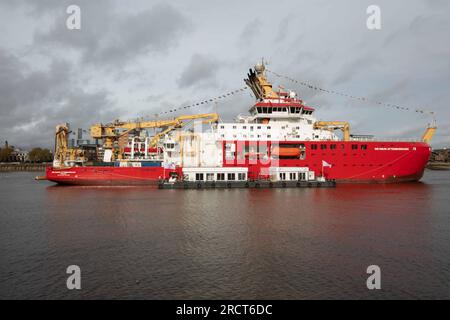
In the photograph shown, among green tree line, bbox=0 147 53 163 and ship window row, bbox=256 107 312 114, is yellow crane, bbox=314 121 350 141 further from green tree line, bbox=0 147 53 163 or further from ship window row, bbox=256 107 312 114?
green tree line, bbox=0 147 53 163

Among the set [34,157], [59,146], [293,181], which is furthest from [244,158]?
[34,157]

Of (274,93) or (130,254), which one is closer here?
(130,254)

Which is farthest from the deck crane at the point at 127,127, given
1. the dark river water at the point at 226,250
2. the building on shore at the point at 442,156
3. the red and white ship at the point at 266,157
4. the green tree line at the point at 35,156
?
the building on shore at the point at 442,156

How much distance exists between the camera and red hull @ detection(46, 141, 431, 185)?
147ft

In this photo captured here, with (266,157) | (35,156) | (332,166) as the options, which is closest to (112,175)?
(266,157)

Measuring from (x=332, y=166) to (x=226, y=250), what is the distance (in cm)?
3314

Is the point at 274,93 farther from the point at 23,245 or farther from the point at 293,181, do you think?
the point at 23,245

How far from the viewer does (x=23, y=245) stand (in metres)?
16.5

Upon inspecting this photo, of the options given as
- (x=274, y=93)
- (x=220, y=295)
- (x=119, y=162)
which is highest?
(x=274, y=93)

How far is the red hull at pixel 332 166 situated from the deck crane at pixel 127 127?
4205mm

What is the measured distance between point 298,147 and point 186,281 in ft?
116

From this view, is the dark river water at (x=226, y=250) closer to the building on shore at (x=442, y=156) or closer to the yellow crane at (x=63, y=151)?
the yellow crane at (x=63, y=151)

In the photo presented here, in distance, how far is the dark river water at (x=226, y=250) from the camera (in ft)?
37.9

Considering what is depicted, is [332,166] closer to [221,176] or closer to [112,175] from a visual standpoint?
[221,176]
